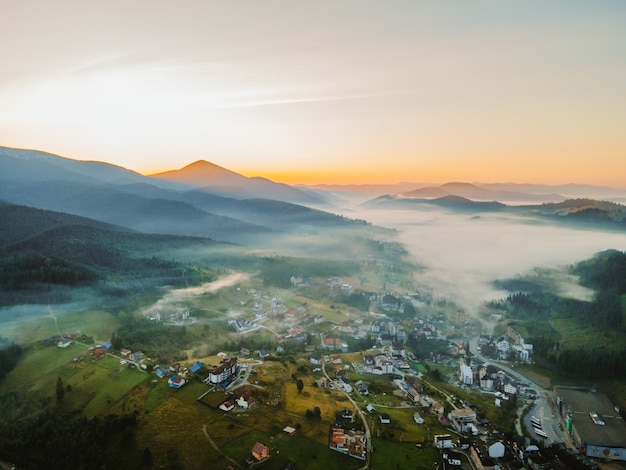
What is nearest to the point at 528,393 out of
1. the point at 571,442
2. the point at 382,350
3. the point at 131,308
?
the point at 571,442

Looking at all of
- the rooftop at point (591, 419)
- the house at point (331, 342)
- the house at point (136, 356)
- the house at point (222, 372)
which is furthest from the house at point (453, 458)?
the house at point (136, 356)

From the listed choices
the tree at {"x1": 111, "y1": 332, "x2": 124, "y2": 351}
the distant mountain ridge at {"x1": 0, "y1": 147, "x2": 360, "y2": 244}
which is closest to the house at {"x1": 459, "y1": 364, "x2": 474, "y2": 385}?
the tree at {"x1": 111, "y1": 332, "x2": 124, "y2": 351}

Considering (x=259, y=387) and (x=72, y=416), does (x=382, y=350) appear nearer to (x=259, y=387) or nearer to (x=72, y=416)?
(x=259, y=387)

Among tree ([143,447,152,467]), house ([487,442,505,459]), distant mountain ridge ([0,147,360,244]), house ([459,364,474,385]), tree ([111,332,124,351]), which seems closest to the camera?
tree ([143,447,152,467])

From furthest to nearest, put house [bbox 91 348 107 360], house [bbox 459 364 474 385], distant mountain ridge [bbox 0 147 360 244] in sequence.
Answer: distant mountain ridge [bbox 0 147 360 244], house [bbox 459 364 474 385], house [bbox 91 348 107 360]

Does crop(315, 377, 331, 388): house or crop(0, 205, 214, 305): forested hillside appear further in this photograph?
crop(0, 205, 214, 305): forested hillside

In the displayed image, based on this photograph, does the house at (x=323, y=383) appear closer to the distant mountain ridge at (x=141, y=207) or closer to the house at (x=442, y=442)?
the house at (x=442, y=442)

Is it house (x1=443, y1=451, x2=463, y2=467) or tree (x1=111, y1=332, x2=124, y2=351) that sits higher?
tree (x1=111, y1=332, x2=124, y2=351)

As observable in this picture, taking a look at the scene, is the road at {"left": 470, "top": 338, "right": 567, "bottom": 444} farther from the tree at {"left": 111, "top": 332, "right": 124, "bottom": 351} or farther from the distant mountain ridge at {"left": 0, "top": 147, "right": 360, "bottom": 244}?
the distant mountain ridge at {"left": 0, "top": 147, "right": 360, "bottom": 244}
